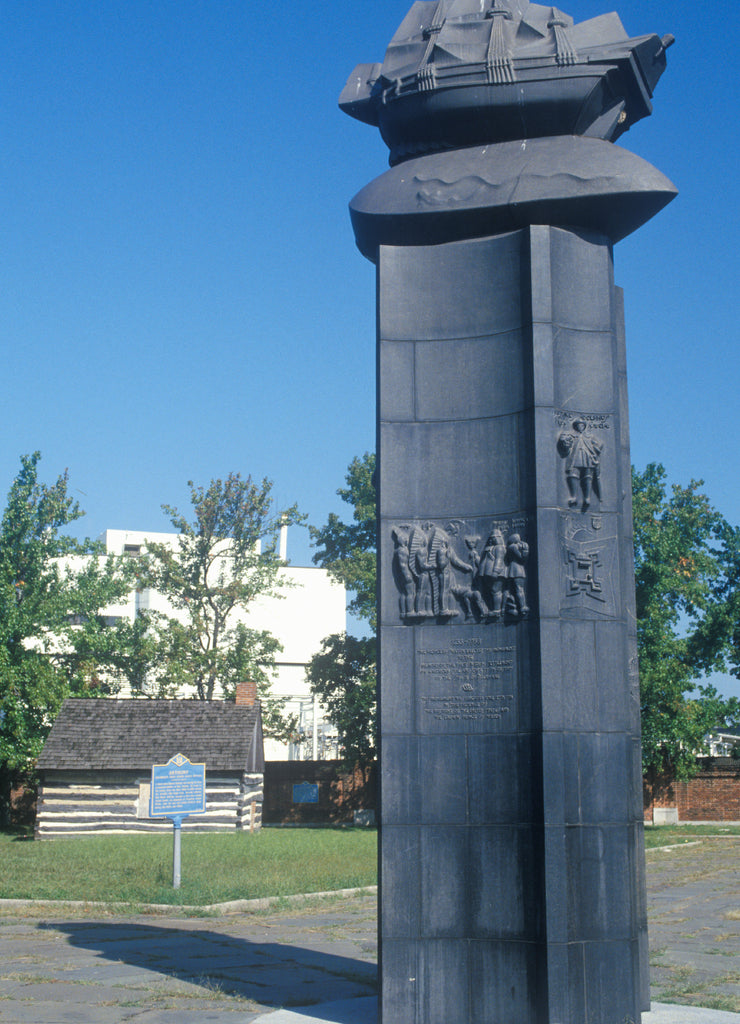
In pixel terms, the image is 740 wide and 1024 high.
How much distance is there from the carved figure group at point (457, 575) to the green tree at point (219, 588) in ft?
106

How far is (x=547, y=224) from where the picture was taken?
8875 millimetres

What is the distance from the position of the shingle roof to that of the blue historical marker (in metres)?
13.6

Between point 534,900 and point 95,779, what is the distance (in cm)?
2661

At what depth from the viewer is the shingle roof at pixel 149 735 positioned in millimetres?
32031

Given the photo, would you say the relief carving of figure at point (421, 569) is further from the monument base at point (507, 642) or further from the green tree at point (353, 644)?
the green tree at point (353, 644)

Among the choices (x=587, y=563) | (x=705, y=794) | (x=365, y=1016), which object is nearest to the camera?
(x=365, y=1016)

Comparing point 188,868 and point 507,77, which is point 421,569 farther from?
point 188,868

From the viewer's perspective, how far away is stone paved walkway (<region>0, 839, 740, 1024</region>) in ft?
Answer: 27.9

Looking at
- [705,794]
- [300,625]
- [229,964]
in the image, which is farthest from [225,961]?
[300,625]

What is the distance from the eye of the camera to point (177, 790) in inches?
713

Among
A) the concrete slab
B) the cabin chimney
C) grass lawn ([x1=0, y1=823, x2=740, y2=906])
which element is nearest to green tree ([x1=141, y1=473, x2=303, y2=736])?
the cabin chimney

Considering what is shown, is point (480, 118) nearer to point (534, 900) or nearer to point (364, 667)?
point (534, 900)

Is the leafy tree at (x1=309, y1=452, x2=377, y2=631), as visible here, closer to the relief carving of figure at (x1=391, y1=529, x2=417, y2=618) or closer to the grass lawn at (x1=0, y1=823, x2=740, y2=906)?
the grass lawn at (x1=0, y1=823, x2=740, y2=906)

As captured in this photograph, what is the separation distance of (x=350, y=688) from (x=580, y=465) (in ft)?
100
